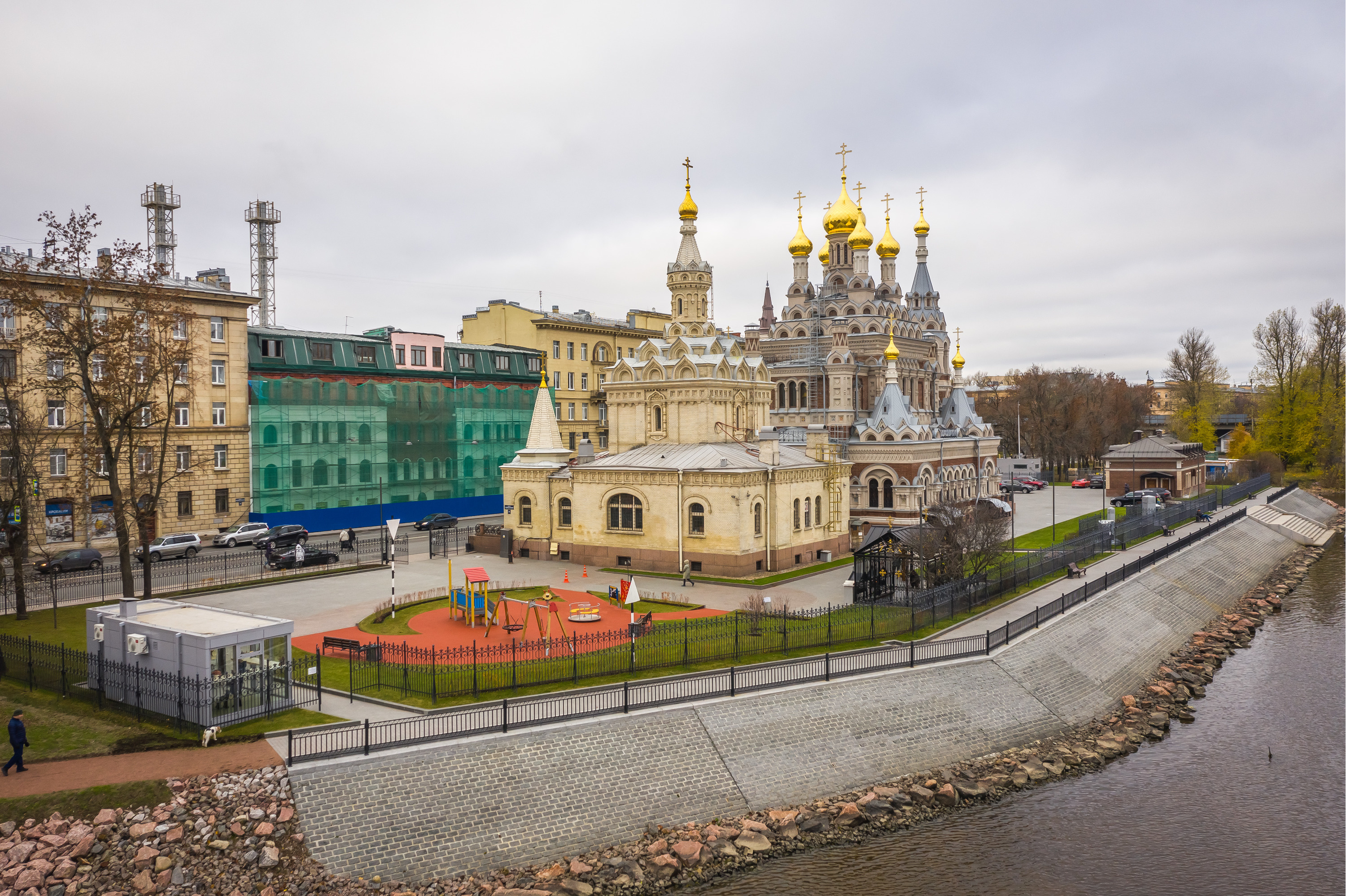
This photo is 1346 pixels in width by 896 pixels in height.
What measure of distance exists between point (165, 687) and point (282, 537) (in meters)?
28.0

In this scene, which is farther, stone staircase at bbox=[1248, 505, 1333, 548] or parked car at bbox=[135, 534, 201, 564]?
stone staircase at bbox=[1248, 505, 1333, 548]

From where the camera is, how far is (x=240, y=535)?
47000mm

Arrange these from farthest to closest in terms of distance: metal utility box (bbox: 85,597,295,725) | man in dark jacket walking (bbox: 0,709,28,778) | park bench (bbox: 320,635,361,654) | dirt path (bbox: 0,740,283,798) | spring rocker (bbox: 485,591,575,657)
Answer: spring rocker (bbox: 485,591,575,657)
park bench (bbox: 320,635,361,654)
metal utility box (bbox: 85,597,295,725)
man in dark jacket walking (bbox: 0,709,28,778)
dirt path (bbox: 0,740,283,798)

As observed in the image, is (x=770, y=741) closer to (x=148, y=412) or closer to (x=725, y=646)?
(x=725, y=646)

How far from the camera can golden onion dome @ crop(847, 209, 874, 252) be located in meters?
60.6

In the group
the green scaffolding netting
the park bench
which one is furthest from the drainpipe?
the green scaffolding netting

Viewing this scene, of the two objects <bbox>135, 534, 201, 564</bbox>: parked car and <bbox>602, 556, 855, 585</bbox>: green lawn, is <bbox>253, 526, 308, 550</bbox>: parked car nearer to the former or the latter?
<bbox>135, 534, 201, 564</bbox>: parked car

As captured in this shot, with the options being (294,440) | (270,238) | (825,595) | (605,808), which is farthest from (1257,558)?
(270,238)

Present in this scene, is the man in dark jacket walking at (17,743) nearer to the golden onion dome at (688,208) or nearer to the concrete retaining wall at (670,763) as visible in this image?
the concrete retaining wall at (670,763)

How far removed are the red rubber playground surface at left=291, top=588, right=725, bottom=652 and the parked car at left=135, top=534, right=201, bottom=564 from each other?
1791 centimetres

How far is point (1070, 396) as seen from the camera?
323 ft

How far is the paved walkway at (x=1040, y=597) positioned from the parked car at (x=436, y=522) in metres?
33.8

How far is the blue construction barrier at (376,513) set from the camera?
52688 millimetres

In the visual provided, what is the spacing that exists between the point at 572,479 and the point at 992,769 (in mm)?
25246
